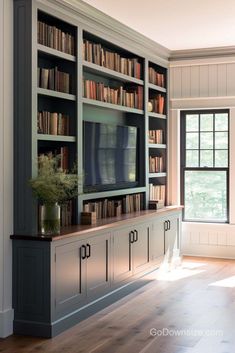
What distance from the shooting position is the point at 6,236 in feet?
14.7

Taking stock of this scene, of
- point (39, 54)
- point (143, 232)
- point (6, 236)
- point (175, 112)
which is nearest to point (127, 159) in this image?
point (143, 232)

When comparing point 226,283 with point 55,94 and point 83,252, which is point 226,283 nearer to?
point 83,252

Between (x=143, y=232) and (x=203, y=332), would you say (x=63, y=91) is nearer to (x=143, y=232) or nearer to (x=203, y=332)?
(x=143, y=232)

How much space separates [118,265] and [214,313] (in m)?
1.12

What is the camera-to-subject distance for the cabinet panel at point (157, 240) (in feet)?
21.7

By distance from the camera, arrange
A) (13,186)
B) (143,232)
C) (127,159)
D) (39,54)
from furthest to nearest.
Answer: (127,159) → (143,232) → (39,54) → (13,186)

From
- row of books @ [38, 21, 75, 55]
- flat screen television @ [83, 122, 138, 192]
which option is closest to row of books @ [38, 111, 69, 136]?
flat screen television @ [83, 122, 138, 192]

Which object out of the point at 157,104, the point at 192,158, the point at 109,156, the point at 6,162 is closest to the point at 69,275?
the point at 6,162

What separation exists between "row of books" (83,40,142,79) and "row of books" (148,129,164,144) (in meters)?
0.91

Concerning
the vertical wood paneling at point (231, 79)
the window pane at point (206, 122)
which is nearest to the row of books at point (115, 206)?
the window pane at point (206, 122)

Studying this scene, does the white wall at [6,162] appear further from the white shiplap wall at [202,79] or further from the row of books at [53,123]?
the white shiplap wall at [202,79]

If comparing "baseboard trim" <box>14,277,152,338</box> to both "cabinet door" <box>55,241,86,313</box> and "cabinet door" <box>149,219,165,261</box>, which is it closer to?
"cabinet door" <box>55,241,86,313</box>

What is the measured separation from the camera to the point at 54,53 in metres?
4.97

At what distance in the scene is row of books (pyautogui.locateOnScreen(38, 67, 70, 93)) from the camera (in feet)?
16.0
